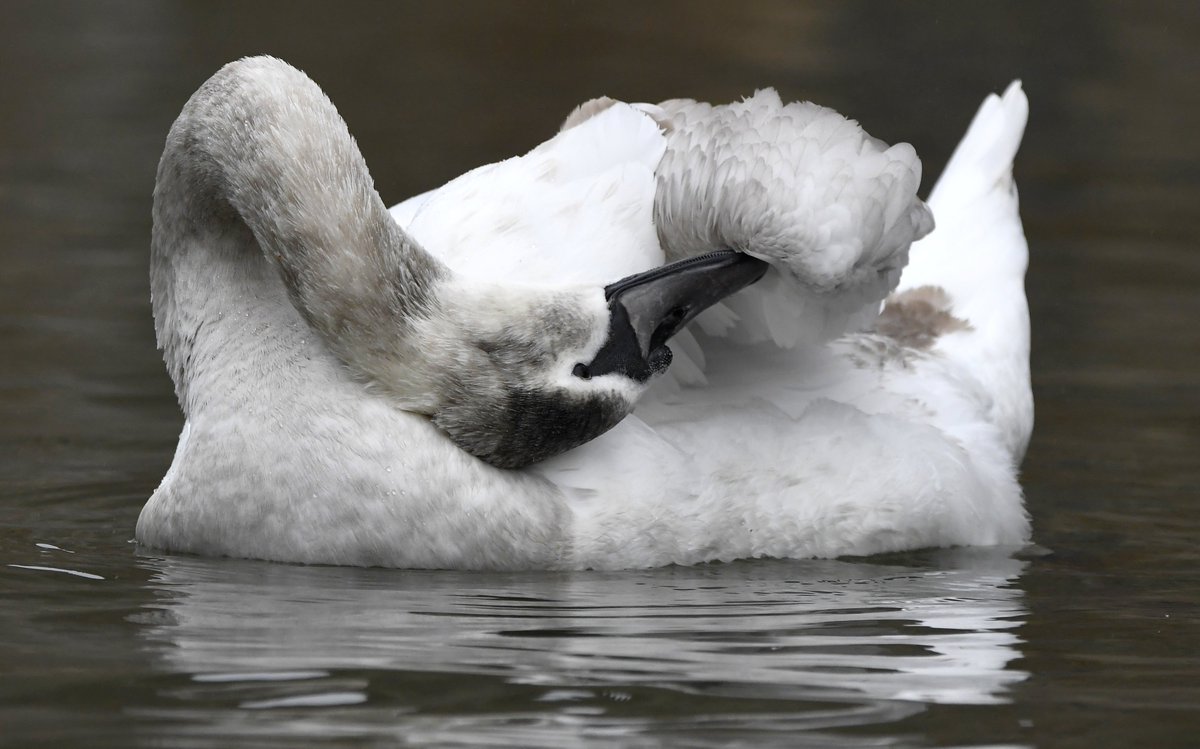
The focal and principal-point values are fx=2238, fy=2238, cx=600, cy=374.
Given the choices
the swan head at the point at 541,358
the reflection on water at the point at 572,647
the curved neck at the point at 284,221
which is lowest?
the reflection on water at the point at 572,647

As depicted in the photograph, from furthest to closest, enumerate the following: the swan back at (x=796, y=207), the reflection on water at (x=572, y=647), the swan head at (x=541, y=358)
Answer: the swan back at (x=796, y=207), the swan head at (x=541, y=358), the reflection on water at (x=572, y=647)

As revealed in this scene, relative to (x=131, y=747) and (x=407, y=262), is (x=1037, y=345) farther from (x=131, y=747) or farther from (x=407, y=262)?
(x=131, y=747)

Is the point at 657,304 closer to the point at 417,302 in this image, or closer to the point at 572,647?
the point at 417,302

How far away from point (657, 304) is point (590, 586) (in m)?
0.80

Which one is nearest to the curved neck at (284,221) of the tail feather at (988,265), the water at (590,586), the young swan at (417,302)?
the young swan at (417,302)

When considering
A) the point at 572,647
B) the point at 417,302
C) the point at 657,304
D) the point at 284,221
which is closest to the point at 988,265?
the point at 657,304

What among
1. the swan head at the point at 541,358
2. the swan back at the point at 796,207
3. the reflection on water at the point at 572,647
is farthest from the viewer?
the swan back at the point at 796,207

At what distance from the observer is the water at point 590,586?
485cm

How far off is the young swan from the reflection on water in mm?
489

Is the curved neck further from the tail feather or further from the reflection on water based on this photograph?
the tail feather

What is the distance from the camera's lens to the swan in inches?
240

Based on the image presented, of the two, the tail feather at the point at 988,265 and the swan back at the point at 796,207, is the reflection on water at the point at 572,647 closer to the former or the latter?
the swan back at the point at 796,207

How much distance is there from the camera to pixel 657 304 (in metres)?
6.17

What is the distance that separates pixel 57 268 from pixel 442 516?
5279 mm
